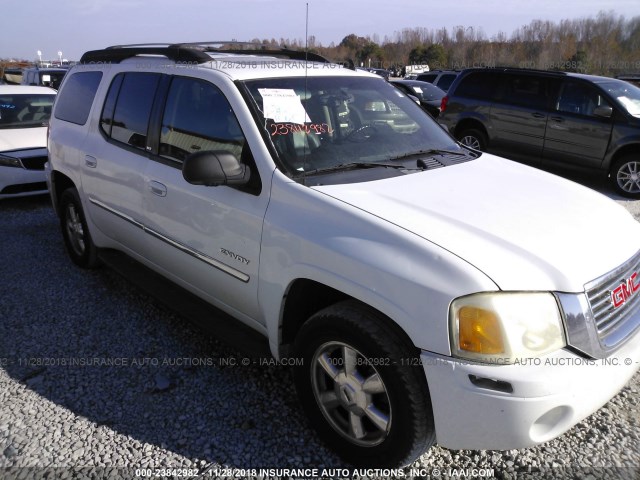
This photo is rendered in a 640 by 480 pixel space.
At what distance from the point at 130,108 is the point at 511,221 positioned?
2783mm

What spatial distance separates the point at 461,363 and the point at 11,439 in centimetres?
229

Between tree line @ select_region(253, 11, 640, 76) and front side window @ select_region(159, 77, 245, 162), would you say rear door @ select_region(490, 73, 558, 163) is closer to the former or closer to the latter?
front side window @ select_region(159, 77, 245, 162)

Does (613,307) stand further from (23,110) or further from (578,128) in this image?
(23,110)

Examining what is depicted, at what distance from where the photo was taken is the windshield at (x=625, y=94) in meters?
8.05

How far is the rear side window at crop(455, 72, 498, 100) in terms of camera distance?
31.4ft

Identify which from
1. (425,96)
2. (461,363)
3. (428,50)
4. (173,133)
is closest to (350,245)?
(461,363)

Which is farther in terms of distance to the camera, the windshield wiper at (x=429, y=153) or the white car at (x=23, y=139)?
the white car at (x=23, y=139)

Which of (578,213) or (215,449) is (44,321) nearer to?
(215,449)

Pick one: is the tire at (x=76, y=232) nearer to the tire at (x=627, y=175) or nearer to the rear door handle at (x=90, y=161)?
the rear door handle at (x=90, y=161)

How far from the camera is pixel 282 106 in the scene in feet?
9.81

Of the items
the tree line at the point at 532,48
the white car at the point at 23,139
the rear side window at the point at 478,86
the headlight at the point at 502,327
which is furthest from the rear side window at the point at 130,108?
the tree line at the point at 532,48

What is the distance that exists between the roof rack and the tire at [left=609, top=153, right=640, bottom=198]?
5.98 meters

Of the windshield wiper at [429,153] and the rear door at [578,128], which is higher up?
the windshield wiper at [429,153]

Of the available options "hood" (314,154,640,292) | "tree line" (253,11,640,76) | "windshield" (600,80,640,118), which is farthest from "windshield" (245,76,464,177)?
"tree line" (253,11,640,76)
